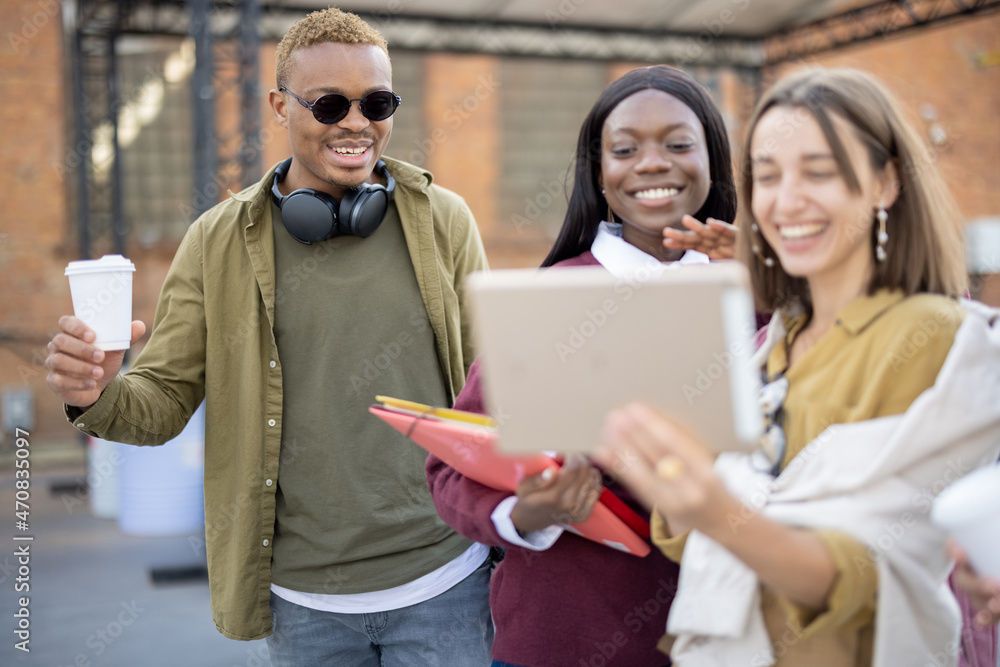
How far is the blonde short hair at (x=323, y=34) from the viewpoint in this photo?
7.18ft

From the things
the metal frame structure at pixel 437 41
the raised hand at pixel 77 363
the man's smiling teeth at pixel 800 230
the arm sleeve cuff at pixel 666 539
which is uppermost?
the metal frame structure at pixel 437 41

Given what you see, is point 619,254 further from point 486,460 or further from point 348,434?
point 348,434

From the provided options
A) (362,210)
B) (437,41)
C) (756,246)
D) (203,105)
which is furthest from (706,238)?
(437,41)

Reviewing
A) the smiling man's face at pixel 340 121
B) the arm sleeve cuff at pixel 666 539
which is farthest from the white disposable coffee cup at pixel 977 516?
the smiling man's face at pixel 340 121

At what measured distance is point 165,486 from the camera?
6160 mm

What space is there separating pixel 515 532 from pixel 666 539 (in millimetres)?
312

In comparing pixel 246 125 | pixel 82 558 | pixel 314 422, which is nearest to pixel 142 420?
pixel 314 422

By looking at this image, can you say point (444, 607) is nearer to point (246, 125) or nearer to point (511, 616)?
point (511, 616)

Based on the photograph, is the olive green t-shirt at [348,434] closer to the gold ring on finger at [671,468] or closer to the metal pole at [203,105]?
the gold ring on finger at [671,468]

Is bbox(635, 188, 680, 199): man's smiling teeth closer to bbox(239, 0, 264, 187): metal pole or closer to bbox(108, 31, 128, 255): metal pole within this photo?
bbox(239, 0, 264, 187): metal pole

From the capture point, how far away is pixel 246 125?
6.91 m

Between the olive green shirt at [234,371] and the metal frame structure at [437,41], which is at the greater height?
the metal frame structure at [437,41]

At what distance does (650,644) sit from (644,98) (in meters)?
1.01

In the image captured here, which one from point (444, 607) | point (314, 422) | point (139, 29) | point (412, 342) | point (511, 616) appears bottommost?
point (444, 607)
